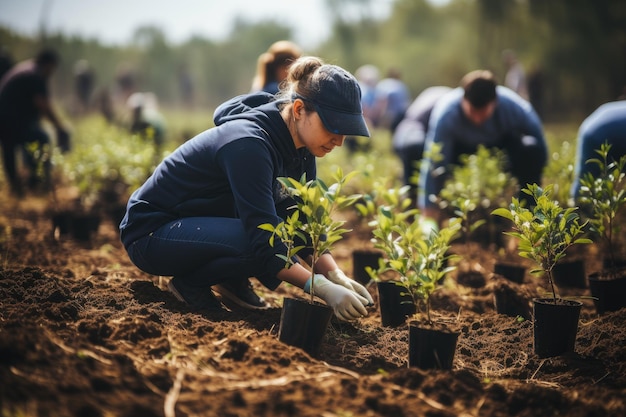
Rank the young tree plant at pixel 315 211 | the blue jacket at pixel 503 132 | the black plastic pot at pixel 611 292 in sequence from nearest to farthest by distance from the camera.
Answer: the young tree plant at pixel 315 211 → the black plastic pot at pixel 611 292 → the blue jacket at pixel 503 132

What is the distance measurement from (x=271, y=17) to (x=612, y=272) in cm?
6014

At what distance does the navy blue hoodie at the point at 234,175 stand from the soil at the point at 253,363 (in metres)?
0.41

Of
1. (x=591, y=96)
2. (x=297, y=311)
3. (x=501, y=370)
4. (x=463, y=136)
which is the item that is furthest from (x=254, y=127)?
(x=591, y=96)

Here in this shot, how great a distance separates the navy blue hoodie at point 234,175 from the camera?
8.96 ft

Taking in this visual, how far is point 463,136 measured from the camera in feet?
17.5

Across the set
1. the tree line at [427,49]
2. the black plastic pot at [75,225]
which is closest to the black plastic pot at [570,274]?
the black plastic pot at [75,225]

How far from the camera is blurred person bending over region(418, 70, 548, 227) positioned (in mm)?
4844

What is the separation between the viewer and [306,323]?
252 centimetres

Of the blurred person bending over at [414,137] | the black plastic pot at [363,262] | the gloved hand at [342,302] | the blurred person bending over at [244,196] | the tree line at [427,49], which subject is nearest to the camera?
the gloved hand at [342,302]

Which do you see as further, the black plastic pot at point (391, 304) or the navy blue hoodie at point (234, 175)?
the black plastic pot at point (391, 304)

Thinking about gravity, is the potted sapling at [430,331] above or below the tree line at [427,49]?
below

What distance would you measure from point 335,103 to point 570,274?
7.78 feet

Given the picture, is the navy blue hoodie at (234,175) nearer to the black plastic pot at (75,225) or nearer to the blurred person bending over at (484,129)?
the blurred person bending over at (484,129)

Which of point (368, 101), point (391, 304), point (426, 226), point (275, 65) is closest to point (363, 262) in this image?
point (426, 226)
